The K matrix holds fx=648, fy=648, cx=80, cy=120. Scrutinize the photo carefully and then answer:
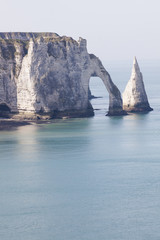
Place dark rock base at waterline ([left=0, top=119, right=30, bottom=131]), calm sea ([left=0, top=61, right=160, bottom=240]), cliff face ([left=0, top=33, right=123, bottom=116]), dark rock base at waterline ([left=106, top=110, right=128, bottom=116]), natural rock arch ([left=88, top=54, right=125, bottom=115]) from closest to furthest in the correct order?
calm sea ([left=0, top=61, right=160, bottom=240]), dark rock base at waterline ([left=0, top=119, right=30, bottom=131]), cliff face ([left=0, top=33, right=123, bottom=116]), natural rock arch ([left=88, top=54, right=125, bottom=115]), dark rock base at waterline ([left=106, top=110, right=128, bottom=116])

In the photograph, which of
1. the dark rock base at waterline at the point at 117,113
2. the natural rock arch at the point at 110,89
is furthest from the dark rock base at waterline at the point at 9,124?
the natural rock arch at the point at 110,89

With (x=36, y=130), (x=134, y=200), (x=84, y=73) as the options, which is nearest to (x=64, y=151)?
(x=36, y=130)

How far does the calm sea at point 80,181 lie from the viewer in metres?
44.6

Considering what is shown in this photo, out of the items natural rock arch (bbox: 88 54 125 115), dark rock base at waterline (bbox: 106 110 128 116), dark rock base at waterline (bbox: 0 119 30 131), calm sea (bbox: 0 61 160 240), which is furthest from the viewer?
dark rock base at waterline (bbox: 106 110 128 116)

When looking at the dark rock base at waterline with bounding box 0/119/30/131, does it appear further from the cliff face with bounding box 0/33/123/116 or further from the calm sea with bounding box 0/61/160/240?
the cliff face with bounding box 0/33/123/116

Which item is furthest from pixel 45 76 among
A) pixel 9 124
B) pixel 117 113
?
pixel 117 113

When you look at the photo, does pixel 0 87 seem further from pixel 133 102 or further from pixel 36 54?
pixel 133 102

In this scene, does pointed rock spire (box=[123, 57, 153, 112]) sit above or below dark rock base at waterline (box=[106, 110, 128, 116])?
above

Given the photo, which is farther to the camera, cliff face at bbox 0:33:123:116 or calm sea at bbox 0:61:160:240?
cliff face at bbox 0:33:123:116

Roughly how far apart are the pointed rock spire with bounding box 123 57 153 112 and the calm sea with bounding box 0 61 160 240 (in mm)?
12272

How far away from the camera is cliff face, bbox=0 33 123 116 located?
91.4 m

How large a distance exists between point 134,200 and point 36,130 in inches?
1375

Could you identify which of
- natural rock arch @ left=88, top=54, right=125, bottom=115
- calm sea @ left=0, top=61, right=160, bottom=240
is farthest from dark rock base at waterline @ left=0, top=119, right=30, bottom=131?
natural rock arch @ left=88, top=54, right=125, bottom=115

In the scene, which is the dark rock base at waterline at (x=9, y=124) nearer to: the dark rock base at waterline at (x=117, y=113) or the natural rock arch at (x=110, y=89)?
the dark rock base at waterline at (x=117, y=113)
